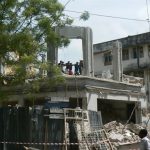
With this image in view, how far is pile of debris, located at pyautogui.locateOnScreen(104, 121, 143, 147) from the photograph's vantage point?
23325 millimetres

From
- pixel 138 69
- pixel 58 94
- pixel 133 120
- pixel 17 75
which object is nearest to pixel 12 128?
pixel 17 75

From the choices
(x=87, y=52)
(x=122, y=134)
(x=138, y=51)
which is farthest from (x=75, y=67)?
(x=138, y=51)

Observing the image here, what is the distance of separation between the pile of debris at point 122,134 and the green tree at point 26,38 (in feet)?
24.2

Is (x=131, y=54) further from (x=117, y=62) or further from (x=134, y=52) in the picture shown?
(x=117, y=62)

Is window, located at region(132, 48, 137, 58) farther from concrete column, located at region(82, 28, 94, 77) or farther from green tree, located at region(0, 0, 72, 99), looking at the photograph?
green tree, located at region(0, 0, 72, 99)

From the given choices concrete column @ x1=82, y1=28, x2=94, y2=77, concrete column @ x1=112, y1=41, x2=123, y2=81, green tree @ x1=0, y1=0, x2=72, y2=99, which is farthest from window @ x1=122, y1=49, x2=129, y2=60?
green tree @ x1=0, y1=0, x2=72, y2=99

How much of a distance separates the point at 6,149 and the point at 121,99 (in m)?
15.7

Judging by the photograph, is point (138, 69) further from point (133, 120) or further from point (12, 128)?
point (12, 128)

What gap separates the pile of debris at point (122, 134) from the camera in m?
23.3

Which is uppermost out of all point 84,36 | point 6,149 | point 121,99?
point 84,36

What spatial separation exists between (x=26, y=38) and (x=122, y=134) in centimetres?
1129

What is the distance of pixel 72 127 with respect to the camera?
55.1 feet

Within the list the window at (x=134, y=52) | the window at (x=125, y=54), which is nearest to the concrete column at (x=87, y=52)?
the window at (x=134, y=52)

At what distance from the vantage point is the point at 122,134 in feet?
83.5
